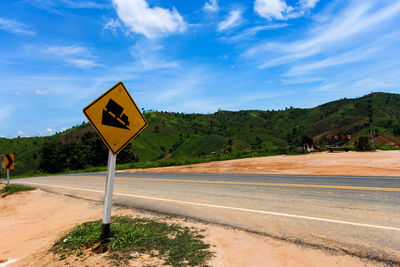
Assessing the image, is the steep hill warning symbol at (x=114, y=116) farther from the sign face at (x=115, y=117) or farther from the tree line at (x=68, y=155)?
the tree line at (x=68, y=155)

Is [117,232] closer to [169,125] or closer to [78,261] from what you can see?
[78,261]

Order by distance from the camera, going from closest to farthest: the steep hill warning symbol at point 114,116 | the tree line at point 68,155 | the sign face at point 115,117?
the sign face at point 115,117, the steep hill warning symbol at point 114,116, the tree line at point 68,155

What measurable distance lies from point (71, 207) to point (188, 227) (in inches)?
203

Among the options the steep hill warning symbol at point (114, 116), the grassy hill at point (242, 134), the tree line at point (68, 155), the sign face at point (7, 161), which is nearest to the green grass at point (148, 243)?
the steep hill warning symbol at point (114, 116)

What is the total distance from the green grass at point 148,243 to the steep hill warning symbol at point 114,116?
1.95 m

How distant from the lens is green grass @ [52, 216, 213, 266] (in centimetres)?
330

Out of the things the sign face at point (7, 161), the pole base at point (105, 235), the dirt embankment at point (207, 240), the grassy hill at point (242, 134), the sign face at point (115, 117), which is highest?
the grassy hill at point (242, 134)

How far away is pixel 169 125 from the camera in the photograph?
179 m

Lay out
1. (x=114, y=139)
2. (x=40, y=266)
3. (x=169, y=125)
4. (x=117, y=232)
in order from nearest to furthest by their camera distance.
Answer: (x=40, y=266) < (x=114, y=139) < (x=117, y=232) < (x=169, y=125)

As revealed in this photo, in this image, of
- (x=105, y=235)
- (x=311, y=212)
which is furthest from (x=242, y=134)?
(x=105, y=235)

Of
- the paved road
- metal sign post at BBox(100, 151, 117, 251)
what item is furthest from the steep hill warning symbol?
the paved road

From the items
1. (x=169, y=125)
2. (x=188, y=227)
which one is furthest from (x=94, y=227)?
(x=169, y=125)

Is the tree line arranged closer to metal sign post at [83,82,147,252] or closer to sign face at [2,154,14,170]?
sign face at [2,154,14,170]

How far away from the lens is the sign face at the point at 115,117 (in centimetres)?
356
